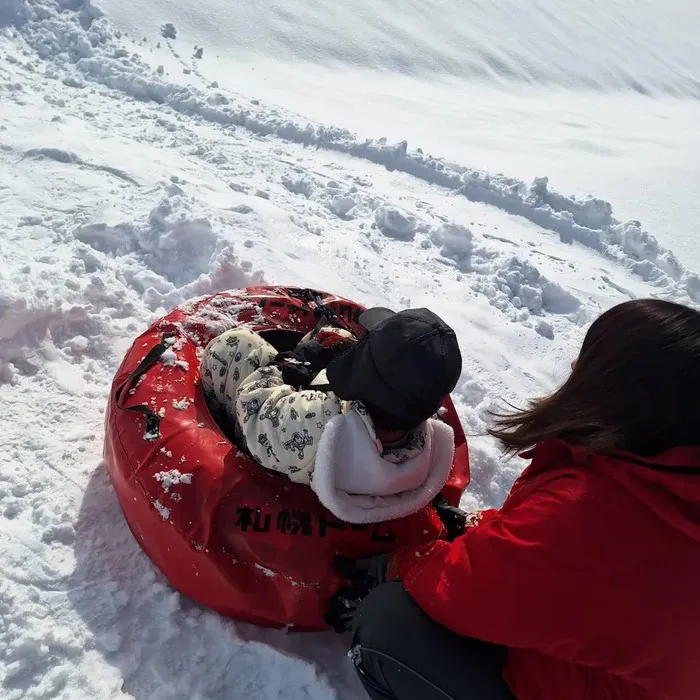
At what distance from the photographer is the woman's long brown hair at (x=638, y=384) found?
60.6 inches

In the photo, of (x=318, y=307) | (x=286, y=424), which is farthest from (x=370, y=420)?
(x=318, y=307)

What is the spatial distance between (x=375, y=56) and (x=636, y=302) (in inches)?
326

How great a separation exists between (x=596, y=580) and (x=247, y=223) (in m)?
3.81

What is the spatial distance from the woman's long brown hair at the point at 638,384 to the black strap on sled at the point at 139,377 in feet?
4.86

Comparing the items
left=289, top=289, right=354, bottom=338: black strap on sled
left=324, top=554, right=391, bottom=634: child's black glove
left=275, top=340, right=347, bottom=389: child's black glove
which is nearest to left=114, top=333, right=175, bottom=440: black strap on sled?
A: left=275, top=340, right=347, bottom=389: child's black glove

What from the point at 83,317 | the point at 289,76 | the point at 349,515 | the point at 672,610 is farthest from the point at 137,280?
the point at 289,76

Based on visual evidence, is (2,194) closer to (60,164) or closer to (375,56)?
(60,164)

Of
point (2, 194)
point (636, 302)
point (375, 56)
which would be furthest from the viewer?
point (375, 56)

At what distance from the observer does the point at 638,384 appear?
1.58 metres

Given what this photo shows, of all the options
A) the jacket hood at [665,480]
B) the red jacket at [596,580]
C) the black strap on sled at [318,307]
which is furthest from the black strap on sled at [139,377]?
the jacket hood at [665,480]

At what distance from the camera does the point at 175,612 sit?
2.43 meters

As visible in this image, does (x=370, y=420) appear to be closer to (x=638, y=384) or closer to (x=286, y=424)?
(x=286, y=424)

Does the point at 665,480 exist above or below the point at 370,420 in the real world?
above

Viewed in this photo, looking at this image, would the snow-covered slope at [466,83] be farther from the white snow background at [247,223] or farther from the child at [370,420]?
the child at [370,420]
